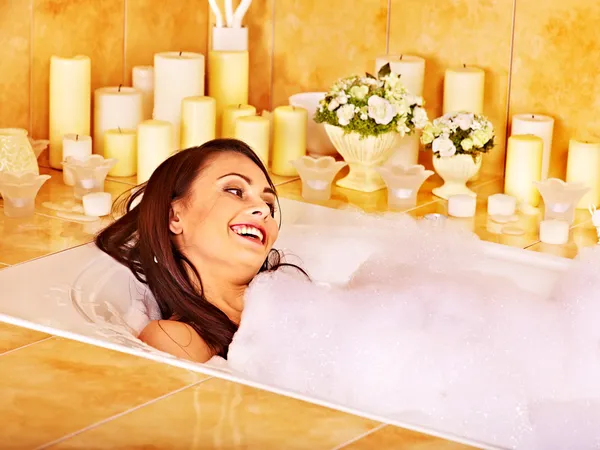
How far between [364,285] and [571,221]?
717mm

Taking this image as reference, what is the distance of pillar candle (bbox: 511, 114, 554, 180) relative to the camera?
3.00 meters

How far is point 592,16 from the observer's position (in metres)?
2.96

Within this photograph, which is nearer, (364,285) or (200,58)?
(364,285)

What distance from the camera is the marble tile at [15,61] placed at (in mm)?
3014

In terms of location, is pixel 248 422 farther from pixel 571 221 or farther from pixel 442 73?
pixel 442 73

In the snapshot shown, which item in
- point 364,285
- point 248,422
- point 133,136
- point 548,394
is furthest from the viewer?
point 133,136

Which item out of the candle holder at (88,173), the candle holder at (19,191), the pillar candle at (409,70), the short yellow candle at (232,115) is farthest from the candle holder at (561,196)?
the candle holder at (19,191)

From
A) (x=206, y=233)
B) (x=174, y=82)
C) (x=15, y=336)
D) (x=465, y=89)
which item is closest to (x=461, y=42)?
(x=465, y=89)

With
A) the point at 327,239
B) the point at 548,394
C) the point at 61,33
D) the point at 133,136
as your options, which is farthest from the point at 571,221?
the point at 61,33

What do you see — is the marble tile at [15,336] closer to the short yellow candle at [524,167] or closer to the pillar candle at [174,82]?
the pillar candle at [174,82]

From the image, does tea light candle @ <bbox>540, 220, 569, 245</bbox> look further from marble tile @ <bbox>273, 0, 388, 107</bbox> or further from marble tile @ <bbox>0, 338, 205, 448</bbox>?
marble tile @ <bbox>0, 338, 205, 448</bbox>

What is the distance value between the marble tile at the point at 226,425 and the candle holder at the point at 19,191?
115 centimetres

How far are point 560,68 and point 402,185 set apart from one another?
0.54 m

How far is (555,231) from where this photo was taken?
105 inches
